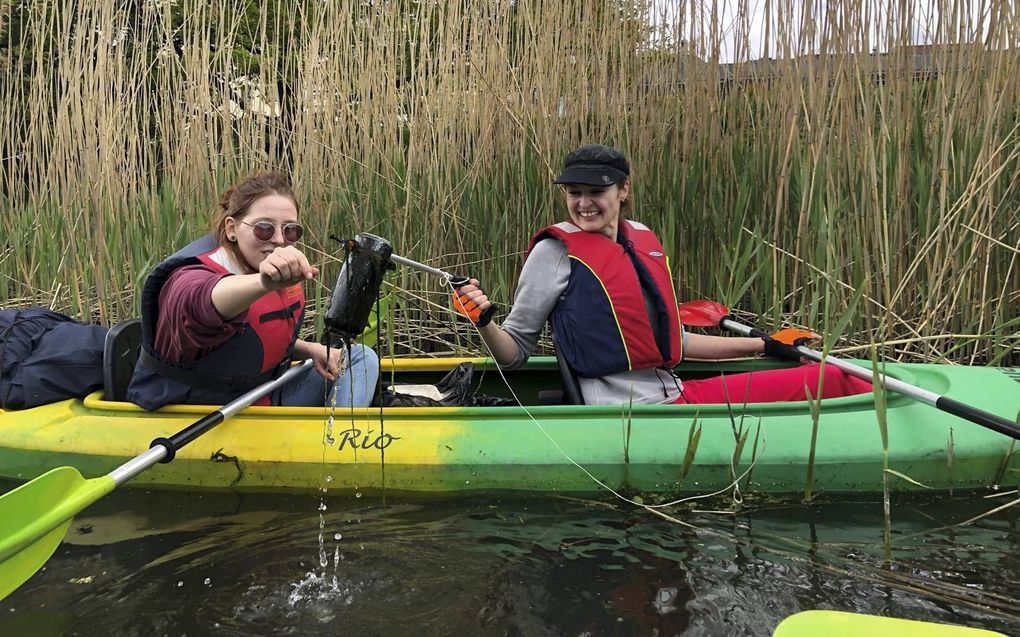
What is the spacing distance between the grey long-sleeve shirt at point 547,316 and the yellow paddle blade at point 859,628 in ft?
3.95

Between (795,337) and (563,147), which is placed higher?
(563,147)

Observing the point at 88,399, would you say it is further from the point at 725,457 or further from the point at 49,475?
the point at 725,457

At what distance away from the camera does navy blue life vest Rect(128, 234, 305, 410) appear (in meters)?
2.24

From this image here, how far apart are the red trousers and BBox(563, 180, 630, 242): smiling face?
57 cm

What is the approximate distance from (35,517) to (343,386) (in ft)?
3.35

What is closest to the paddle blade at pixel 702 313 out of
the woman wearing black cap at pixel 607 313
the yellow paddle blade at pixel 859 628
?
the woman wearing black cap at pixel 607 313

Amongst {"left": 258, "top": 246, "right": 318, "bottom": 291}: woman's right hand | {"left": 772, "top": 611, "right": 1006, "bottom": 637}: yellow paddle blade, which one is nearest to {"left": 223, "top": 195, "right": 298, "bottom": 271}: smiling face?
{"left": 258, "top": 246, "right": 318, "bottom": 291}: woman's right hand

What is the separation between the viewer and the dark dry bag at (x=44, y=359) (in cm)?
250

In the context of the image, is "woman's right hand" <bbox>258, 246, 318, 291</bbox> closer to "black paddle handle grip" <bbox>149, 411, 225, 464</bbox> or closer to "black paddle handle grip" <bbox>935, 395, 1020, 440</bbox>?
"black paddle handle grip" <bbox>149, 411, 225, 464</bbox>

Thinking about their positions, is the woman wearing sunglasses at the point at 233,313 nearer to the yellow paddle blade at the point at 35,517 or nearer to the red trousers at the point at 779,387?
the yellow paddle blade at the point at 35,517

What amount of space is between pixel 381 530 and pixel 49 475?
2.66 ft

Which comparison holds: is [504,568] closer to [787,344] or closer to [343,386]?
[343,386]

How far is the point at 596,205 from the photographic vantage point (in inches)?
95.3

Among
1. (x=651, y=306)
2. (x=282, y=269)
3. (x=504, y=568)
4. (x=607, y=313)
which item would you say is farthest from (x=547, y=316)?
(x=282, y=269)
